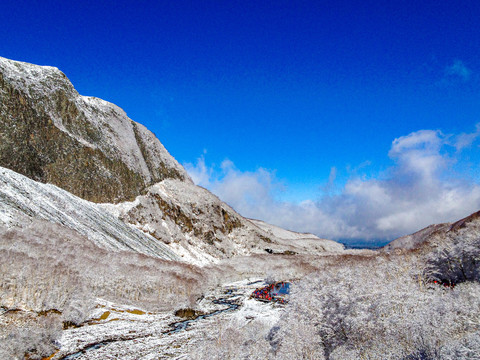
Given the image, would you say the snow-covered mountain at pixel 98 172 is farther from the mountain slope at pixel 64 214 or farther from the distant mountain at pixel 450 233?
the distant mountain at pixel 450 233

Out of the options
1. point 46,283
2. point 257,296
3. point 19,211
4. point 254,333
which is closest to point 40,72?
point 19,211

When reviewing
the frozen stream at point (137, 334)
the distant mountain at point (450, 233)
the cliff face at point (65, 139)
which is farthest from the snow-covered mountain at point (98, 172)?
the distant mountain at point (450, 233)

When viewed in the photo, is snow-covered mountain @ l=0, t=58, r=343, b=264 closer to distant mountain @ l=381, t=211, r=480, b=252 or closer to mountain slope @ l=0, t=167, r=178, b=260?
mountain slope @ l=0, t=167, r=178, b=260

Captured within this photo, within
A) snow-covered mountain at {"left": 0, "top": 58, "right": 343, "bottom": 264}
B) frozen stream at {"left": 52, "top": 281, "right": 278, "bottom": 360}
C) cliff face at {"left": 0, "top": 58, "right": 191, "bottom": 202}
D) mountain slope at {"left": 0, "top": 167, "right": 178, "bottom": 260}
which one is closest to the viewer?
frozen stream at {"left": 52, "top": 281, "right": 278, "bottom": 360}

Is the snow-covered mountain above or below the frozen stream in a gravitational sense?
above

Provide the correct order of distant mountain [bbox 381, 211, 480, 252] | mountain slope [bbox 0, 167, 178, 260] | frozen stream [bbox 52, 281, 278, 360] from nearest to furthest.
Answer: frozen stream [bbox 52, 281, 278, 360] → distant mountain [bbox 381, 211, 480, 252] → mountain slope [bbox 0, 167, 178, 260]

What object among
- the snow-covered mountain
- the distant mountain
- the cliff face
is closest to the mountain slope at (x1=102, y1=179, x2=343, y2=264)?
the snow-covered mountain
